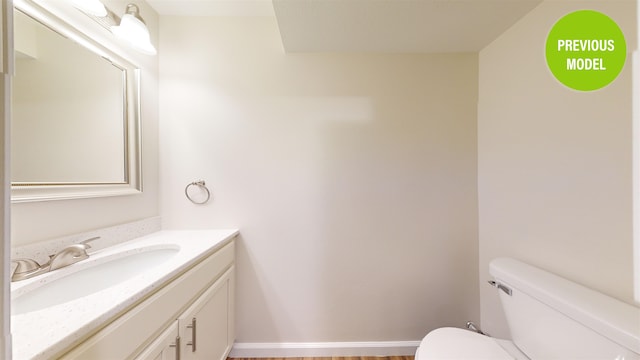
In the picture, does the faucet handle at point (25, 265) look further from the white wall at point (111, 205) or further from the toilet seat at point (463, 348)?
the toilet seat at point (463, 348)

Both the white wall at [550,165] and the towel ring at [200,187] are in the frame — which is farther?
the towel ring at [200,187]

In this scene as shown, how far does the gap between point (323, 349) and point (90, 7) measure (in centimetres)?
217

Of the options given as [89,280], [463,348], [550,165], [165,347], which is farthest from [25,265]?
[550,165]

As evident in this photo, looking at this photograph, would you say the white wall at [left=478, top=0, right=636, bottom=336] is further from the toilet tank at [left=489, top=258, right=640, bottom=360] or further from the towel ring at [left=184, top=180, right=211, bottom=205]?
the towel ring at [left=184, top=180, right=211, bottom=205]

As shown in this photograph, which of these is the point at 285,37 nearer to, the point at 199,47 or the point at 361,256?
the point at 199,47

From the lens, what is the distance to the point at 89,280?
101cm

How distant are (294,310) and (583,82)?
187cm

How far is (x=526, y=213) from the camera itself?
122 centimetres

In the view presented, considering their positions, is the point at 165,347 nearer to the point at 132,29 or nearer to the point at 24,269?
the point at 24,269

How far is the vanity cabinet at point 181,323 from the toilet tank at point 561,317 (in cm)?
143

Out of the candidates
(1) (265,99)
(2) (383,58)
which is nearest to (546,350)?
(2) (383,58)

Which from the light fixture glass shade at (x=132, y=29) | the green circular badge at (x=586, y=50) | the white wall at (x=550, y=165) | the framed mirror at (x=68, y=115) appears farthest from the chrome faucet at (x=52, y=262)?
the green circular badge at (x=586, y=50)

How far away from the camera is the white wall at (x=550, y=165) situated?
873 millimetres

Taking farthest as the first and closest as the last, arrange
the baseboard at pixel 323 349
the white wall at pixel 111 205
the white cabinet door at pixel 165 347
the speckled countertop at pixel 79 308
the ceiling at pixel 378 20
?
the baseboard at pixel 323 349
the ceiling at pixel 378 20
the white wall at pixel 111 205
the white cabinet door at pixel 165 347
the speckled countertop at pixel 79 308
